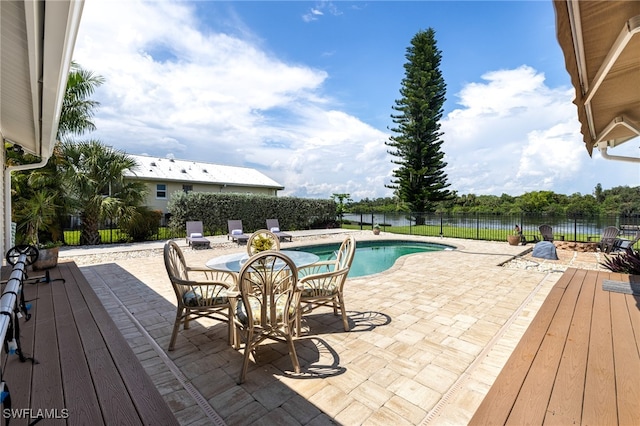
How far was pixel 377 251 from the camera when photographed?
430 inches

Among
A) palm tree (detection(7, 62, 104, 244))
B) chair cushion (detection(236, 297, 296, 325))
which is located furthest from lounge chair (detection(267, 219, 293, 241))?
Answer: chair cushion (detection(236, 297, 296, 325))

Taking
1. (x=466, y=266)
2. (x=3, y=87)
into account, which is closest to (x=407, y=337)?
(x=466, y=266)

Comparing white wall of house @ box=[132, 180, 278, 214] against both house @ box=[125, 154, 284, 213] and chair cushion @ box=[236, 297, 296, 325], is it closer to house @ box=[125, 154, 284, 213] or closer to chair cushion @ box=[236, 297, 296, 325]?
house @ box=[125, 154, 284, 213]

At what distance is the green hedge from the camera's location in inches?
476

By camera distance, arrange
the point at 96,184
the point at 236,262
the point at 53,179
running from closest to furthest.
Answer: the point at 236,262, the point at 53,179, the point at 96,184

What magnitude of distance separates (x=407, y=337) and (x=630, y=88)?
2842mm

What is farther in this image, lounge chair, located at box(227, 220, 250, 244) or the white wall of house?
the white wall of house

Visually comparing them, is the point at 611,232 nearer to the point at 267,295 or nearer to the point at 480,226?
the point at 480,226

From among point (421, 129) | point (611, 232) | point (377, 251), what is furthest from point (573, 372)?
point (421, 129)

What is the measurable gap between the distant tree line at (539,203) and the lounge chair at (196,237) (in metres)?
10.3

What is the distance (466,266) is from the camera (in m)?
6.80

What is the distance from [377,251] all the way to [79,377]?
32.1 ft

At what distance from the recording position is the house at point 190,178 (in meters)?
17.5

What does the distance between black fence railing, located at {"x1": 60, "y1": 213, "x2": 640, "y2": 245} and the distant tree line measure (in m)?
2.80
